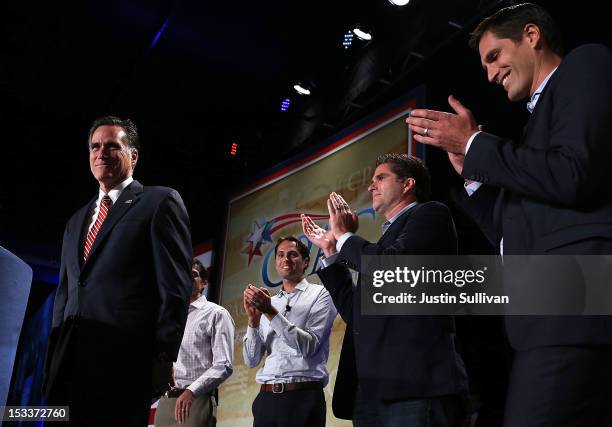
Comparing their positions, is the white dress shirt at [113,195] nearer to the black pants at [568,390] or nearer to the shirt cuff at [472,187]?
the shirt cuff at [472,187]

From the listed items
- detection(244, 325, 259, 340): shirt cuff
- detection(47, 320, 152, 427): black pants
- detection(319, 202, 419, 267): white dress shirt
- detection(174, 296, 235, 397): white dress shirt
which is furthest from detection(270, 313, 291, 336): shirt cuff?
detection(47, 320, 152, 427): black pants

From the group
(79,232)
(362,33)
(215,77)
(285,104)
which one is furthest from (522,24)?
(215,77)

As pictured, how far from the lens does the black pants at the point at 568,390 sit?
39.9 inches

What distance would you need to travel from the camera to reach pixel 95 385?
1794 millimetres

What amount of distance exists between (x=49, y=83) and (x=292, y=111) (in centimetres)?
236

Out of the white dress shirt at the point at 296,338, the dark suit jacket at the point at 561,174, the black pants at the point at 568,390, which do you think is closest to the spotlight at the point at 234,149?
the white dress shirt at the point at 296,338

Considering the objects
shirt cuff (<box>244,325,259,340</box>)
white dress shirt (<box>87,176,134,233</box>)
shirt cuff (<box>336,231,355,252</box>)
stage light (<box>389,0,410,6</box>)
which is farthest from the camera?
stage light (<box>389,0,410,6</box>)

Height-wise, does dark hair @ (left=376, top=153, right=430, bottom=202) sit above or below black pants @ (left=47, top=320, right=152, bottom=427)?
above

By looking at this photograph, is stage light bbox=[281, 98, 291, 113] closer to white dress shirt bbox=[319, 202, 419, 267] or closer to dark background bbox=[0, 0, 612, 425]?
dark background bbox=[0, 0, 612, 425]

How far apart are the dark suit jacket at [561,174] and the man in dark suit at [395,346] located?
2.75ft

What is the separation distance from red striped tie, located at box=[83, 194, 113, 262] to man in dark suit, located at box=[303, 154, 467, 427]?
721mm

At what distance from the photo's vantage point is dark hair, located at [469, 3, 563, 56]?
4.57 feet

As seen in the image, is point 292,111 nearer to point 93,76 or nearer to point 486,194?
point 93,76

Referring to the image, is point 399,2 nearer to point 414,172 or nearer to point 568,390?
point 414,172
